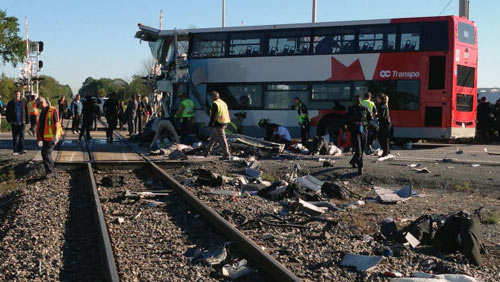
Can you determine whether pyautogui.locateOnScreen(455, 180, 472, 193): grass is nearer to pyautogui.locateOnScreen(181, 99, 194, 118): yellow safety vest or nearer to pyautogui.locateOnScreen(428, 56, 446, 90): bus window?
pyautogui.locateOnScreen(428, 56, 446, 90): bus window

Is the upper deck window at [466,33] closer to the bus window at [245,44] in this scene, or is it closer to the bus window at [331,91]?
the bus window at [331,91]

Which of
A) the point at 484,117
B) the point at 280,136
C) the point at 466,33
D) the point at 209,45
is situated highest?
the point at 466,33

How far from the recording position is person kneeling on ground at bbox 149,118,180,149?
18797 millimetres

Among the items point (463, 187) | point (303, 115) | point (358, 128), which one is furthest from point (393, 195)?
point (303, 115)

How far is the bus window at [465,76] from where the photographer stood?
19608 millimetres

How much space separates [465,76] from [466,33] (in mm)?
1371

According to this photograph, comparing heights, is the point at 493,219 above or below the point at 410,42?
below

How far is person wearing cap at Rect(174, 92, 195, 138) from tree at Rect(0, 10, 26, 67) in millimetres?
48493

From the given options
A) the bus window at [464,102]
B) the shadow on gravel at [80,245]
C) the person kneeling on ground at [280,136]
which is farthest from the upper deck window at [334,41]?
the shadow on gravel at [80,245]

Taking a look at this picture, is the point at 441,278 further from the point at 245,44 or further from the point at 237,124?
the point at 245,44

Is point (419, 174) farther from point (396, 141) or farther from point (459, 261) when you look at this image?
point (396, 141)

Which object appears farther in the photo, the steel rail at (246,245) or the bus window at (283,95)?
the bus window at (283,95)

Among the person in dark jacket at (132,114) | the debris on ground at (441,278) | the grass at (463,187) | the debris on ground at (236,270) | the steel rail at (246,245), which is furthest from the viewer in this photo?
the person in dark jacket at (132,114)

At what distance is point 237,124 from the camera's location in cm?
2120
